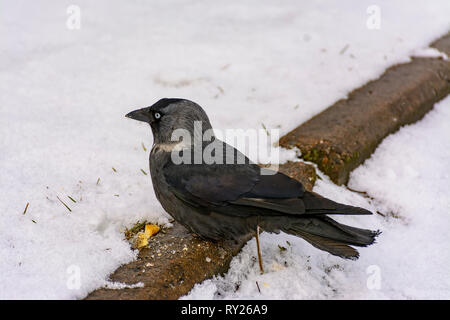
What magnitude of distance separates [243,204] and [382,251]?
Answer: 1.00m

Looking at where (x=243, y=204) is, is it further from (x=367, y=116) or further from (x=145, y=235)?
(x=367, y=116)

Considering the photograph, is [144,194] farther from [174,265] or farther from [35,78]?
[35,78]

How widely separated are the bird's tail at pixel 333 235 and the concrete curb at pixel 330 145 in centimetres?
44

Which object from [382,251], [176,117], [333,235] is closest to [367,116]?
[382,251]

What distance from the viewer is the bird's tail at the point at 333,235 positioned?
291 cm

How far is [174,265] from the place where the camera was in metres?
2.76

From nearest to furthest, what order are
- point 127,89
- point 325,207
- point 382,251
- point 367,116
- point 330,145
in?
point 325,207 < point 382,251 < point 330,145 < point 367,116 < point 127,89

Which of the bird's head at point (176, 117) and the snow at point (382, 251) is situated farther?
the bird's head at point (176, 117)

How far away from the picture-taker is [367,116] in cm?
428

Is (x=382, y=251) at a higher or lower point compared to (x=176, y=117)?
lower

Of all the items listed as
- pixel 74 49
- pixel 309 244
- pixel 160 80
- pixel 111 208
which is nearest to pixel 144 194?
pixel 111 208

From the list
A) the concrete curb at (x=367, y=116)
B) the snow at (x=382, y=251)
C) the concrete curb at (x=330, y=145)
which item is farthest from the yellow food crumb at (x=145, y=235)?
the concrete curb at (x=367, y=116)

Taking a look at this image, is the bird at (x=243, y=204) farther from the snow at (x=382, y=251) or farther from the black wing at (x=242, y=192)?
the snow at (x=382, y=251)

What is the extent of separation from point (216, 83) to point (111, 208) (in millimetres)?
2131
